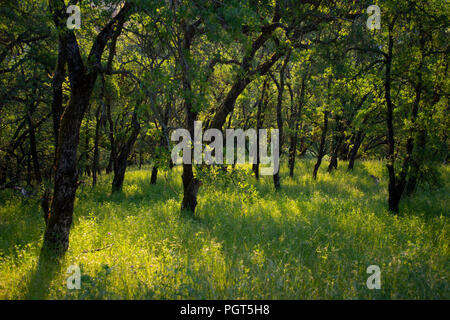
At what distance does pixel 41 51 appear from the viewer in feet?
29.3

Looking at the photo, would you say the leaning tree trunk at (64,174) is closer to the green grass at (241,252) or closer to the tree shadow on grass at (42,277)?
the tree shadow on grass at (42,277)

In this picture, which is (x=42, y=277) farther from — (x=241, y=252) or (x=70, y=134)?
(x=241, y=252)

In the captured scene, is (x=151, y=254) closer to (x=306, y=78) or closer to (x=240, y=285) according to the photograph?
(x=240, y=285)

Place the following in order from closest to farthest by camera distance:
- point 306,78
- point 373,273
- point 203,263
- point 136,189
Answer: point 373,273
point 203,263
point 136,189
point 306,78

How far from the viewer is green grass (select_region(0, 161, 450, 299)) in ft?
13.0

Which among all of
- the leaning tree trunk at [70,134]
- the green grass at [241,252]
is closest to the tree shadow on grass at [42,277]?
the green grass at [241,252]

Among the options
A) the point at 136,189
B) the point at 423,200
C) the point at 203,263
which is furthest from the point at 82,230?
the point at 423,200

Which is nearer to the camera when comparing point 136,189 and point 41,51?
point 41,51

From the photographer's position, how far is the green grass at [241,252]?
13.0 feet

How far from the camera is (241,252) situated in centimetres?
550

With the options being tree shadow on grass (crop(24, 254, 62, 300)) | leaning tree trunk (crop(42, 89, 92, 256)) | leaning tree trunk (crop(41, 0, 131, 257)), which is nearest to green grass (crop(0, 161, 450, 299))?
tree shadow on grass (crop(24, 254, 62, 300))

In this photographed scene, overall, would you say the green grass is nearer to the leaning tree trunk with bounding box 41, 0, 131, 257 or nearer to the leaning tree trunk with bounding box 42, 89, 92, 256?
the leaning tree trunk with bounding box 42, 89, 92, 256

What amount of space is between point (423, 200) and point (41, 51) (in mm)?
16222
